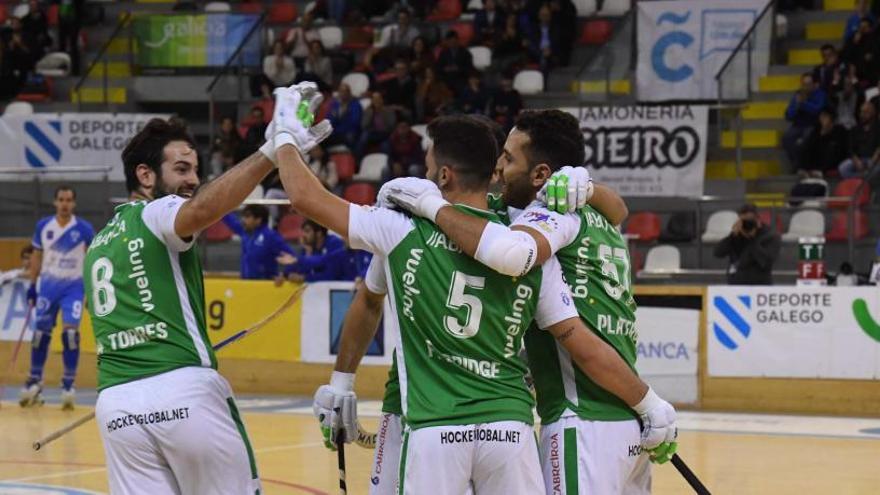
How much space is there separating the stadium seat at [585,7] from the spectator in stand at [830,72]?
432cm

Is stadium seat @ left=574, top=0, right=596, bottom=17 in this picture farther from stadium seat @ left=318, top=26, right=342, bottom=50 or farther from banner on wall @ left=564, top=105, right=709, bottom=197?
banner on wall @ left=564, top=105, right=709, bottom=197

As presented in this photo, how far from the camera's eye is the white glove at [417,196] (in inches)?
214

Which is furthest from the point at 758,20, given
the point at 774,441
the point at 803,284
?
the point at 774,441

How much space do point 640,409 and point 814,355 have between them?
10.1 metres

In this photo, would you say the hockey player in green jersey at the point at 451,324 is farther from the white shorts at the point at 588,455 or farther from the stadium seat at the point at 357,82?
the stadium seat at the point at 357,82

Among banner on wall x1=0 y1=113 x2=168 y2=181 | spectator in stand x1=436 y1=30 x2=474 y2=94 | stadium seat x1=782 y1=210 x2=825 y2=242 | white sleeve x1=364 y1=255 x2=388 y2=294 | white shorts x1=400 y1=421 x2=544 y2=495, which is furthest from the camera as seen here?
spectator in stand x1=436 y1=30 x2=474 y2=94

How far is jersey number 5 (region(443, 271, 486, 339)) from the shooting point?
5391 millimetres

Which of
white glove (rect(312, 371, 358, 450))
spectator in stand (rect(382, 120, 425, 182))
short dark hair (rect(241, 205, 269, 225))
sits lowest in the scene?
short dark hair (rect(241, 205, 269, 225))

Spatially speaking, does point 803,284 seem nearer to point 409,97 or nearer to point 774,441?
point 774,441

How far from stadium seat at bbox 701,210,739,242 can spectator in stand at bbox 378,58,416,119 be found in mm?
→ 5434

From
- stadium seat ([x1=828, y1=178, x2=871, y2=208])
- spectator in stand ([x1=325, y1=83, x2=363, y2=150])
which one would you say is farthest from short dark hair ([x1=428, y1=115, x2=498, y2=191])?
spectator in stand ([x1=325, y1=83, x2=363, y2=150])

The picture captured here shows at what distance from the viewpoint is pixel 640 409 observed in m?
5.83

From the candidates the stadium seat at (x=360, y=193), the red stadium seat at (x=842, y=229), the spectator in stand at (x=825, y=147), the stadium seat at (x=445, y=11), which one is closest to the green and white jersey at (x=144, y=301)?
the red stadium seat at (x=842, y=229)

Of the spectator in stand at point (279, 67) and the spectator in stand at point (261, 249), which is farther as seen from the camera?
the spectator in stand at point (279, 67)
